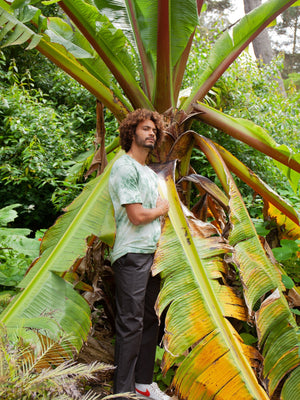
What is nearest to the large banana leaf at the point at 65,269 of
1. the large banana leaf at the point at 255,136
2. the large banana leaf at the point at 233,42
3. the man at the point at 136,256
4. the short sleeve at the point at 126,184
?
the man at the point at 136,256

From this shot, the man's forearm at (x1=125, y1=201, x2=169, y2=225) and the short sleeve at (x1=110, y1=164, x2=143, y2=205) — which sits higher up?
the short sleeve at (x1=110, y1=164, x2=143, y2=205)

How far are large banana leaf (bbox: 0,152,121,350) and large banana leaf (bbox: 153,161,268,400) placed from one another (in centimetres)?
46

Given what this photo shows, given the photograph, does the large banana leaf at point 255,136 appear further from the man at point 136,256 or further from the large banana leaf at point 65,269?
the large banana leaf at point 65,269

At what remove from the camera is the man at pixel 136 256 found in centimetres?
230

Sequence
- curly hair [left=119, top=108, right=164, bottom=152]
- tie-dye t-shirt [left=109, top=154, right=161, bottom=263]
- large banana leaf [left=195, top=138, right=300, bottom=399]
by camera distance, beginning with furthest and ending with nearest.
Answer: curly hair [left=119, top=108, right=164, bottom=152]
tie-dye t-shirt [left=109, top=154, right=161, bottom=263]
large banana leaf [left=195, top=138, right=300, bottom=399]

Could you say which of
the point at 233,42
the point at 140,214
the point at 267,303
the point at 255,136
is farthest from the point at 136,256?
the point at 233,42

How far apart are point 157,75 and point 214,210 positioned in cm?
139

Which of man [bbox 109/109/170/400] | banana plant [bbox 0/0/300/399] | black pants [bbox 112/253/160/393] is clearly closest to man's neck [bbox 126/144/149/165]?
man [bbox 109/109/170/400]

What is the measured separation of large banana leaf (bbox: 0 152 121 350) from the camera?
2170 millimetres

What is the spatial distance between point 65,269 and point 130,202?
583mm

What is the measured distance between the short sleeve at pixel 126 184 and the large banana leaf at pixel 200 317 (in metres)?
0.38

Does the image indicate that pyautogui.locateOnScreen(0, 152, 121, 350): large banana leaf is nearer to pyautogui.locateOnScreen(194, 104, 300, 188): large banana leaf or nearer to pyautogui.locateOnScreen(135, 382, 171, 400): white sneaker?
pyautogui.locateOnScreen(135, 382, 171, 400): white sneaker

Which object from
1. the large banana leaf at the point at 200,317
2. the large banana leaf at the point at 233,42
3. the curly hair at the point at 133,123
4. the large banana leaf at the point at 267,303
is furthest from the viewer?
the large banana leaf at the point at 233,42

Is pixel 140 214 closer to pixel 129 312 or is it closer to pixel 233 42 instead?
pixel 129 312
